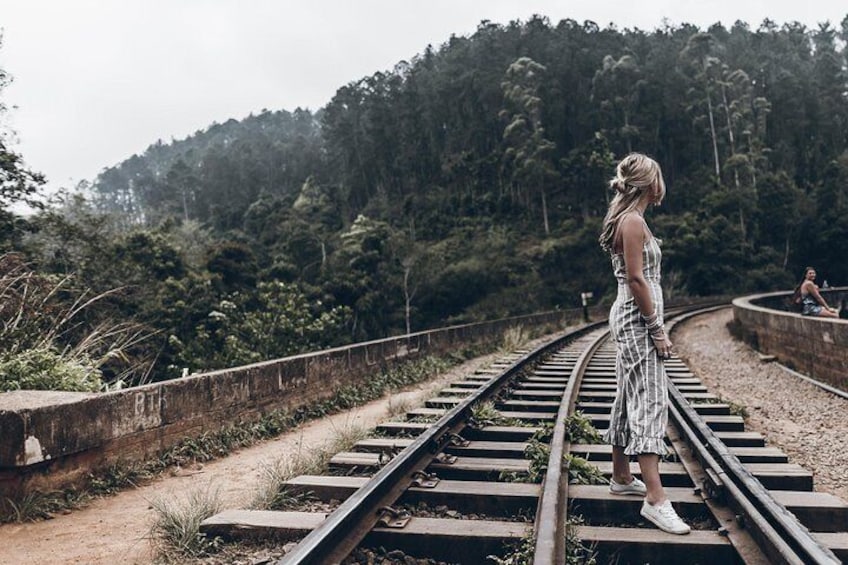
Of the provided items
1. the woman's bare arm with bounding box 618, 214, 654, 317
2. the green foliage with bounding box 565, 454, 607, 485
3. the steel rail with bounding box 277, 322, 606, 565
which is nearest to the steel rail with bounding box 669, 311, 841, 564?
the green foliage with bounding box 565, 454, 607, 485

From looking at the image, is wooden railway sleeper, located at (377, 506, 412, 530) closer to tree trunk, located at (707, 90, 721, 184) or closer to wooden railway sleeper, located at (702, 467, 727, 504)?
wooden railway sleeper, located at (702, 467, 727, 504)

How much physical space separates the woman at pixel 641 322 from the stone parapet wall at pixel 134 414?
11.3 feet

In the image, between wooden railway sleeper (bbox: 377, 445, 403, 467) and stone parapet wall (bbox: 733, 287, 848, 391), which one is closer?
wooden railway sleeper (bbox: 377, 445, 403, 467)

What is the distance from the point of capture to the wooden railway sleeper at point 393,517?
2.84 meters

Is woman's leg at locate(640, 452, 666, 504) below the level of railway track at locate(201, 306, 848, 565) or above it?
above

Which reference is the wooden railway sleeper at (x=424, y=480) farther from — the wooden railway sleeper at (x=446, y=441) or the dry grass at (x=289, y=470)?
the dry grass at (x=289, y=470)

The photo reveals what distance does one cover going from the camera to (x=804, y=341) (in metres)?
10.0

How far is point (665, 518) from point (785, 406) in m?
5.45

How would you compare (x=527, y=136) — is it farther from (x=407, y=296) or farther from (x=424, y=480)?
(x=424, y=480)

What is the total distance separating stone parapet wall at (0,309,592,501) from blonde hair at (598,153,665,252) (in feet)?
11.8

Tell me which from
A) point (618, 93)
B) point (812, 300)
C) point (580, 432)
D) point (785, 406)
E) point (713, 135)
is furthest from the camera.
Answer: point (618, 93)

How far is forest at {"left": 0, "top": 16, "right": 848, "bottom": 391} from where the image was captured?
23.8 m

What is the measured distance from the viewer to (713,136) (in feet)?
172

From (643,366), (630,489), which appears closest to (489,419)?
(630,489)
